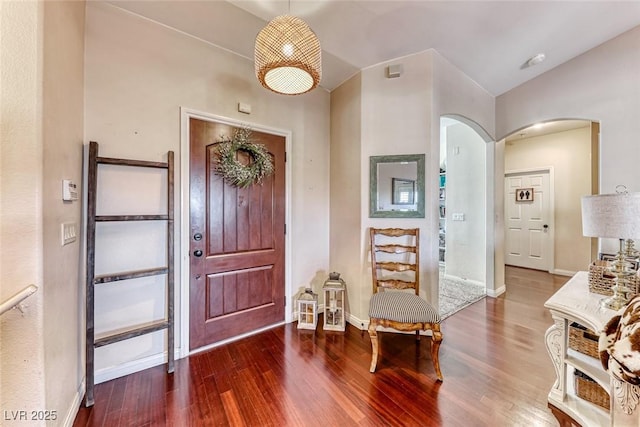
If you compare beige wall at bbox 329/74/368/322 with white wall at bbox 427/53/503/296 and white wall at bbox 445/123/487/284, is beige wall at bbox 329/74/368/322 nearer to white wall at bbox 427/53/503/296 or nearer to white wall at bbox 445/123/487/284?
white wall at bbox 427/53/503/296

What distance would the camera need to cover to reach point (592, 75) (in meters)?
2.66

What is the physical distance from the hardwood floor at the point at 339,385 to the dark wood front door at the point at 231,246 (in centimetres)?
23

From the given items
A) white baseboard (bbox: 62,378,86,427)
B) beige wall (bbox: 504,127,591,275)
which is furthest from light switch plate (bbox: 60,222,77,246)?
beige wall (bbox: 504,127,591,275)

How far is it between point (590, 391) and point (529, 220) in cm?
463

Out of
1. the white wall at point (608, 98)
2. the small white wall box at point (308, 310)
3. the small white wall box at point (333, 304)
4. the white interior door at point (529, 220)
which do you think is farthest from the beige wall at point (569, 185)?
the small white wall box at point (308, 310)

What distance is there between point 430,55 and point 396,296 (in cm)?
238

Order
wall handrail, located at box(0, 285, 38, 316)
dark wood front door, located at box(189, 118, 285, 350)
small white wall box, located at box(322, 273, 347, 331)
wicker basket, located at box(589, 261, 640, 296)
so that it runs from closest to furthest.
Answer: wall handrail, located at box(0, 285, 38, 316) < wicker basket, located at box(589, 261, 640, 296) < dark wood front door, located at box(189, 118, 285, 350) < small white wall box, located at box(322, 273, 347, 331)

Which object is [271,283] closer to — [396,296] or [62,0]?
[396,296]

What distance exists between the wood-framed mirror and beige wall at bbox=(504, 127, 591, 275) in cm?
420

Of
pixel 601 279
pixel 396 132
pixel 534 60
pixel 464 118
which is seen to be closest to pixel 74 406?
pixel 396 132

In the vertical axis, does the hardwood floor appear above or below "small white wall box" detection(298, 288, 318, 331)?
below

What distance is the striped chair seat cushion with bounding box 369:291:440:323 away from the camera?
1.83 meters

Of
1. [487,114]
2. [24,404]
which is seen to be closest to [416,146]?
[487,114]

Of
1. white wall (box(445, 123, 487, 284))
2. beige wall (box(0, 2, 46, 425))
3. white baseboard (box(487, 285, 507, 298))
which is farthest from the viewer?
white wall (box(445, 123, 487, 284))
